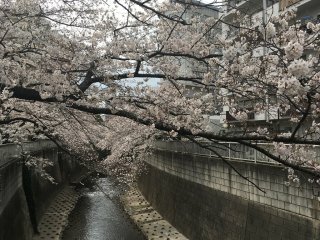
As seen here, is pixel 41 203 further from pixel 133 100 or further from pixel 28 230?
pixel 133 100

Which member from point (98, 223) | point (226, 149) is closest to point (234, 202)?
point (226, 149)

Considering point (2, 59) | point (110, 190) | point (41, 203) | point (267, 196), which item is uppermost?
point (2, 59)

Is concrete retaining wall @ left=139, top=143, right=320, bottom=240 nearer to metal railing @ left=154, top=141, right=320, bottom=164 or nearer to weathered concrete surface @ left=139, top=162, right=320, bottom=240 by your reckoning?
weathered concrete surface @ left=139, top=162, right=320, bottom=240

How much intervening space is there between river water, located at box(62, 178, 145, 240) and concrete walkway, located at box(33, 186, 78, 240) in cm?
44

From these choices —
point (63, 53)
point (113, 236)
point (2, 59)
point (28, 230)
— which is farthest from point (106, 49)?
point (113, 236)

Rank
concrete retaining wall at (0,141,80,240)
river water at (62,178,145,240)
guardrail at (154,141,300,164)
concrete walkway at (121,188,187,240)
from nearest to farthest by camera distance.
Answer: guardrail at (154,141,300,164) → concrete retaining wall at (0,141,80,240) → concrete walkway at (121,188,187,240) → river water at (62,178,145,240)

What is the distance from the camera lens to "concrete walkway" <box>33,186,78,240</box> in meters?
22.0

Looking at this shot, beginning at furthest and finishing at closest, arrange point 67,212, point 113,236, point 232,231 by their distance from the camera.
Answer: point 67,212 → point 113,236 → point 232,231

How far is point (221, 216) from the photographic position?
17.0 meters

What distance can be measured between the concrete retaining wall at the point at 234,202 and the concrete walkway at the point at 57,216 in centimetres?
674

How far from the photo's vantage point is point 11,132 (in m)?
19.1

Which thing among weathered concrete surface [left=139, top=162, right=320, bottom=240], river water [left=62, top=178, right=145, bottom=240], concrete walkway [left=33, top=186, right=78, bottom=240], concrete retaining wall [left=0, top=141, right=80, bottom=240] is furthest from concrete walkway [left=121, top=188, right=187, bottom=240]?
concrete retaining wall [left=0, top=141, right=80, bottom=240]

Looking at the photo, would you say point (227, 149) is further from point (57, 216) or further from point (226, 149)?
point (57, 216)

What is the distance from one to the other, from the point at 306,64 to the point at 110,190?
3888cm
